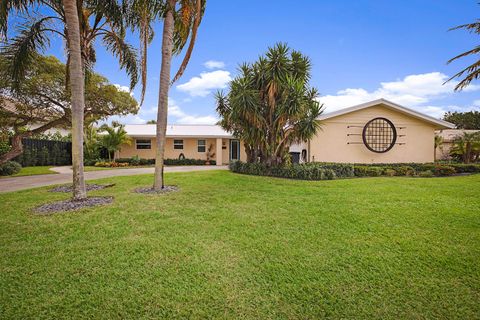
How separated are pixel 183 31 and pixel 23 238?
23.1 feet

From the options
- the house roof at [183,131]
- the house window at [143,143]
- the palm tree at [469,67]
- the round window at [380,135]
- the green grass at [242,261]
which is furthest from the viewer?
the house window at [143,143]

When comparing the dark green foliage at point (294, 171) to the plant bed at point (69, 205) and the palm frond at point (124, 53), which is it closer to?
the palm frond at point (124, 53)

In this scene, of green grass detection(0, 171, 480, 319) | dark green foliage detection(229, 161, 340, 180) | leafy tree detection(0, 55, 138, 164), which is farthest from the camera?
leafy tree detection(0, 55, 138, 164)

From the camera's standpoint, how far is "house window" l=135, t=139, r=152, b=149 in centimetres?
2117

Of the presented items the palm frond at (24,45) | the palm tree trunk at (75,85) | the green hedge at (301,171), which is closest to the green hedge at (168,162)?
the green hedge at (301,171)

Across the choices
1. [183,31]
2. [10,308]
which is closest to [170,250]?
[10,308]

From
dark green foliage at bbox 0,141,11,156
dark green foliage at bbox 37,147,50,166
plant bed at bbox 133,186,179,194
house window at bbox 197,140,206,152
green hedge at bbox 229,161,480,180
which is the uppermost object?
house window at bbox 197,140,206,152

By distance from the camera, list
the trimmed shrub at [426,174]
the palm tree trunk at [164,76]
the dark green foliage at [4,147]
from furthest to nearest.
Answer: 1. the dark green foliage at [4,147]
2. the trimmed shrub at [426,174]
3. the palm tree trunk at [164,76]

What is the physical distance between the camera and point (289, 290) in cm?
260

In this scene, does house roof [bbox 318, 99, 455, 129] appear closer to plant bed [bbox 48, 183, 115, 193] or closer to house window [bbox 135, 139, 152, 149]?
plant bed [bbox 48, 183, 115, 193]

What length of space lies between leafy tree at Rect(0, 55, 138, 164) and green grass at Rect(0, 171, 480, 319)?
846 centimetres

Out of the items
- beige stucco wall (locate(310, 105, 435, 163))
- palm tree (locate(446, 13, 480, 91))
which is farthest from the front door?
palm tree (locate(446, 13, 480, 91))

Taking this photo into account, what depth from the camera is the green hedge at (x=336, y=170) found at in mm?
10359

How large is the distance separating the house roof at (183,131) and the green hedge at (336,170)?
8076 mm
